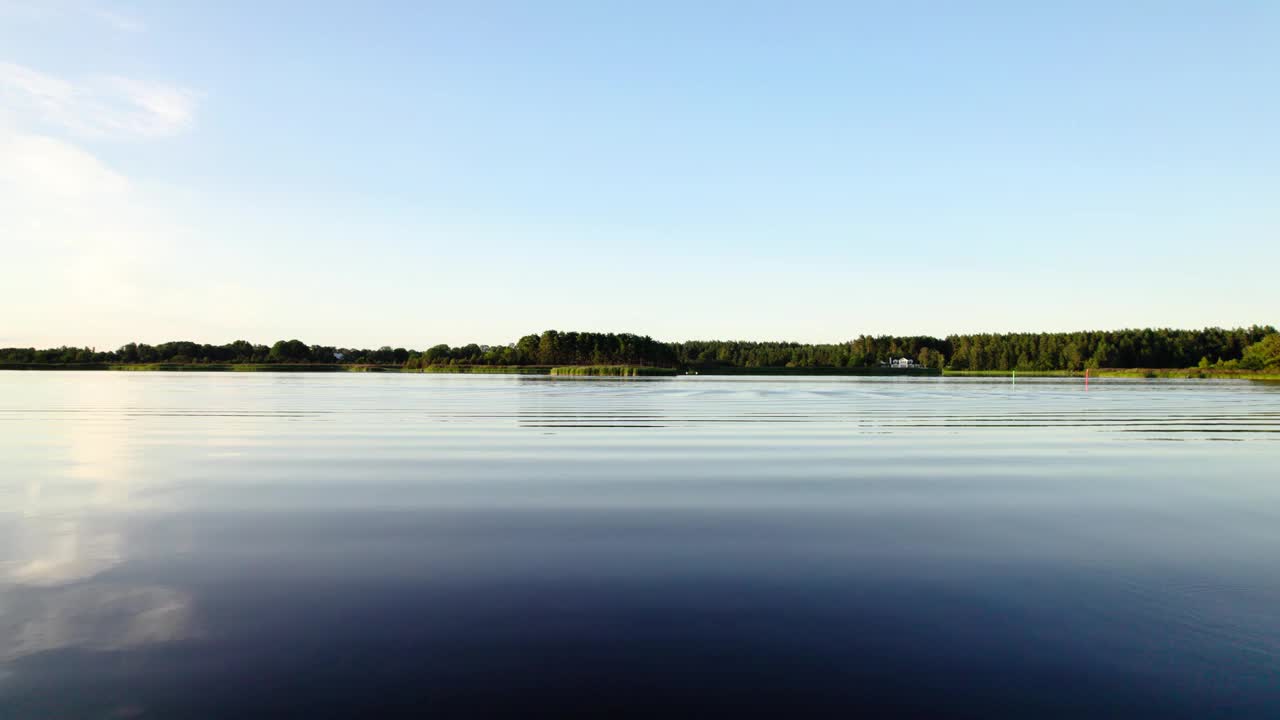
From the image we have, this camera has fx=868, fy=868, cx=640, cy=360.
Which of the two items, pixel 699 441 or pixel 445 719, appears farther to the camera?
pixel 699 441

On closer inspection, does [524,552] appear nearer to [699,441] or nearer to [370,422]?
[699,441]

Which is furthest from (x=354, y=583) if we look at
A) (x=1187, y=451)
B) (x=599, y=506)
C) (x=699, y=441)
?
(x=1187, y=451)

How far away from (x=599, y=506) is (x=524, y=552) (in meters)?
2.70

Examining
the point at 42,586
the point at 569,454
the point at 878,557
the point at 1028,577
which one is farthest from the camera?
the point at 569,454

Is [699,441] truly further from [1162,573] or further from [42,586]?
[42,586]

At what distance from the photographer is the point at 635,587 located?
688 cm

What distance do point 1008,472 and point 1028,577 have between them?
793 centimetres

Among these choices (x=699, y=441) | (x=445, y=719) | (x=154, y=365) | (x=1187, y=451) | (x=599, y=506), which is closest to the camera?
(x=445, y=719)

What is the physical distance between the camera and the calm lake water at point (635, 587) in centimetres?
479

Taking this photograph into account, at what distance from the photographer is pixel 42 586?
22.6 feet

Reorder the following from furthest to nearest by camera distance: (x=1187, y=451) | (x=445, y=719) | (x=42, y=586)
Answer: (x=1187, y=451) < (x=42, y=586) < (x=445, y=719)

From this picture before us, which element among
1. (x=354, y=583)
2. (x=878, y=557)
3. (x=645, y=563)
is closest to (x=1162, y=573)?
(x=878, y=557)

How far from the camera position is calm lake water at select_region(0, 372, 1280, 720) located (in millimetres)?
4785

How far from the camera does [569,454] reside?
56.3 feet
